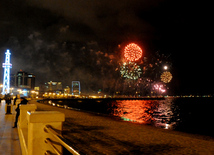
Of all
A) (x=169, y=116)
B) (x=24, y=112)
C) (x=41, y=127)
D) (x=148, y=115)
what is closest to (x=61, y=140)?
(x=41, y=127)

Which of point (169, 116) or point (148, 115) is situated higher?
point (148, 115)

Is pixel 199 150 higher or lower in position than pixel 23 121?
lower

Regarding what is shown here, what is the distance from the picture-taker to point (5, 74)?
105 metres

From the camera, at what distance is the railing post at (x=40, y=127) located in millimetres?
3916

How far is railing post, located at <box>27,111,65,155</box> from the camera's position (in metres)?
3.92

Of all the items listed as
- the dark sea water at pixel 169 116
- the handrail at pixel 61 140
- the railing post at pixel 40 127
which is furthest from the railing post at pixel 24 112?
the dark sea water at pixel 169 116

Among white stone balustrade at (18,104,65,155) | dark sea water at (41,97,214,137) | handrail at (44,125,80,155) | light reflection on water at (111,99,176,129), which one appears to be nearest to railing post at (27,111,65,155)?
white stone balustrade at (18,104,65,155)

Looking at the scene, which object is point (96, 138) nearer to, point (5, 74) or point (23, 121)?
point (23, 121)

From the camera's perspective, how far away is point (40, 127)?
3975mm

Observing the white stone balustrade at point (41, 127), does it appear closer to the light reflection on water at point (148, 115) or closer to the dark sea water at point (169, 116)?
the dark sea water at point (169, 116)

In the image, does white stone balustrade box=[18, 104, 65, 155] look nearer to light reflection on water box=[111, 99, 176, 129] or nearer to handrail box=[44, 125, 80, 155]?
handrail box=[44, 125, 80, 155]

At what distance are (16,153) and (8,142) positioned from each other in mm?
1641

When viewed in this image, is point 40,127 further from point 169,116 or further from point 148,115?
point 169,116

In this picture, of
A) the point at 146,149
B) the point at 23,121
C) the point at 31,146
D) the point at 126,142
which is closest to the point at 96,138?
the point at 126,142
